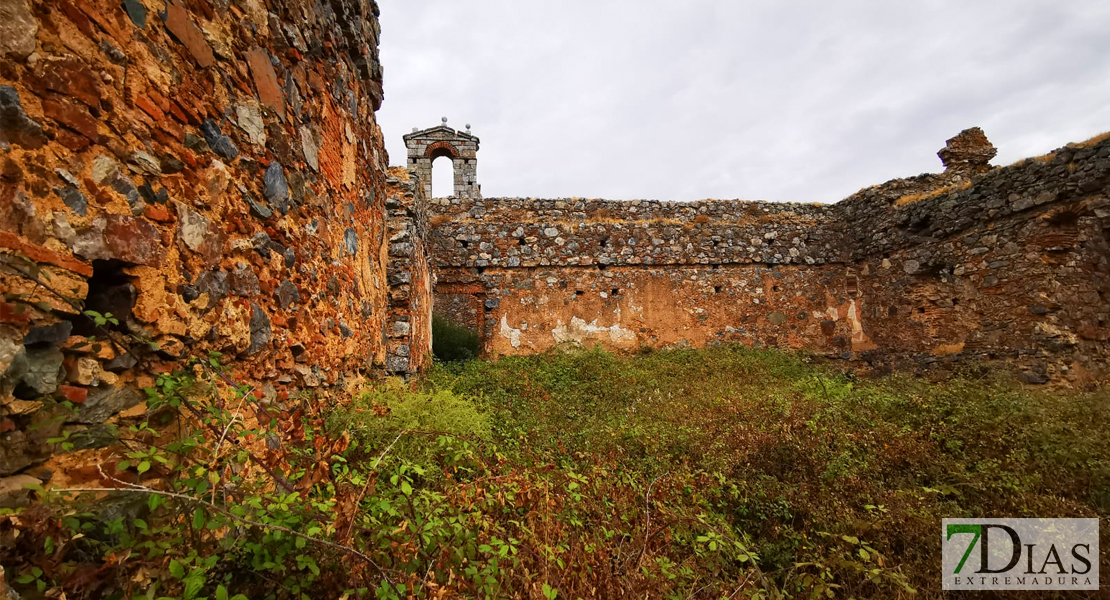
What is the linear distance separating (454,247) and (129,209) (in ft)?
28.6

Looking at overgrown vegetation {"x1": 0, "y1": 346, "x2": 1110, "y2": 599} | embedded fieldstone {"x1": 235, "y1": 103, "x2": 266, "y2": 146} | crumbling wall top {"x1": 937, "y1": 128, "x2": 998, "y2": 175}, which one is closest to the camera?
overgrown vegetation {"x1": 0, "y1": 346, "x2": 1110, "y2": 599}

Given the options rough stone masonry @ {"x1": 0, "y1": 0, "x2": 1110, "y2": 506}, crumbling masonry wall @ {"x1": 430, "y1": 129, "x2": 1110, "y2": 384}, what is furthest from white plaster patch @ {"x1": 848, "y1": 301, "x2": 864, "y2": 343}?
rough stone masonry @ {"x1": 0, "y1": 0, "x2": 1110, "y2": 506}

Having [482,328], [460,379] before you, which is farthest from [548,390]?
[482,328]

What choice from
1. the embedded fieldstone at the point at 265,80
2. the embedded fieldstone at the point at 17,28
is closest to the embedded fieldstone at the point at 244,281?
the embedded fieldstone at the point at 265,80

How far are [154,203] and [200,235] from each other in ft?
0.88

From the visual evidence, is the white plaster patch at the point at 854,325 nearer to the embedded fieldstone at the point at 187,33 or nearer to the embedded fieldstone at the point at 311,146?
the embedded fieldstone at the point at 311,146

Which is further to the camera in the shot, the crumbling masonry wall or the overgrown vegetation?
the crumbling masonry wall

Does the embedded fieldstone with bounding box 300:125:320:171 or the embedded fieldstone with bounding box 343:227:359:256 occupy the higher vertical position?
the embedded fieldstone with bounding box 300:125:320:171

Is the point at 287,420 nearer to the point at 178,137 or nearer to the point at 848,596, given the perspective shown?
the point at 178,137

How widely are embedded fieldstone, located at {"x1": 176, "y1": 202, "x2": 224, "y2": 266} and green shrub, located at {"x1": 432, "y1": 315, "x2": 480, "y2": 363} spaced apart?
6.79 m

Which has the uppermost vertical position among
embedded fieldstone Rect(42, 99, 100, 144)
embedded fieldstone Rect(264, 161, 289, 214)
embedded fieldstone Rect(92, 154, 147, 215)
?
embedded fieldstone Rect(264, 161, 289, 214)

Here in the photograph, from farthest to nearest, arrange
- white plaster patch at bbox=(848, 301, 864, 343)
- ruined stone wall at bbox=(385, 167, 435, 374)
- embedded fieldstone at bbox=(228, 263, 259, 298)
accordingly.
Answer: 1. white plaster patch at bbox=(848, 301, 864, 343)
2. ruined stone wall at bbox=(385, 167, 435, 374)
3. embedded fieldstone at bbox=(228, 263, 259, 298)

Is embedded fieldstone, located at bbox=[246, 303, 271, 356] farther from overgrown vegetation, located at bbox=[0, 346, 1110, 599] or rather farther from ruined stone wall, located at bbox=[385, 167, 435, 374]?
ruined stone wall, located at bbox=[385, 167, 435, 374]

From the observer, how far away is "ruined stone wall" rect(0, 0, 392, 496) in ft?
4.72
